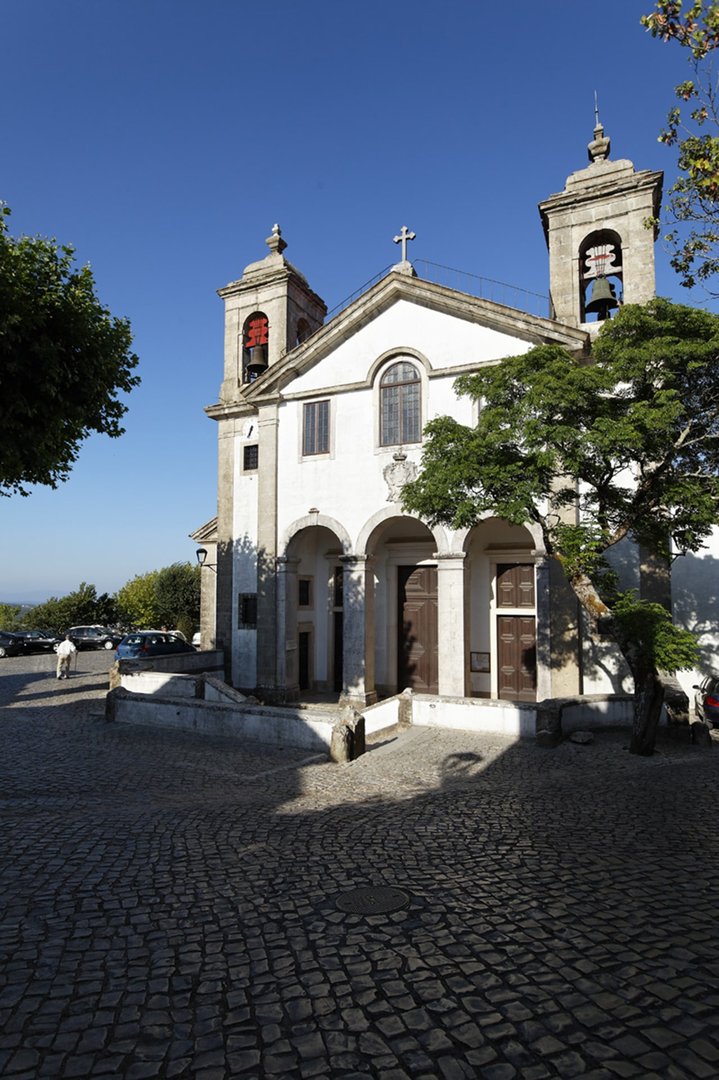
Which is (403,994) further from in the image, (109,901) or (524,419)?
(524,419)

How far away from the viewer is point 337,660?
20938mm

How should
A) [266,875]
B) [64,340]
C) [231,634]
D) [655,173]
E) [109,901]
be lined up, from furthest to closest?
[231,634] < [655,173] < [64,340] < [266,875] < [109,901]

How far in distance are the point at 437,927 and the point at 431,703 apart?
28.9 feet

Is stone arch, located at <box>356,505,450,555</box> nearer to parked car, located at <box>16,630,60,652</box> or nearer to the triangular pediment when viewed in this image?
the triangular pediment

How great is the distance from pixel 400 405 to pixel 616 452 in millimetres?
8202

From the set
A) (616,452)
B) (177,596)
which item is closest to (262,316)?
(616,452)

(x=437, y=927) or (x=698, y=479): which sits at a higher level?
(x=698, y=479)

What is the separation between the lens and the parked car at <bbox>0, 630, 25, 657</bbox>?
3316 centimetres

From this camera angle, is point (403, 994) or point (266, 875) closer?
point (403, 994)

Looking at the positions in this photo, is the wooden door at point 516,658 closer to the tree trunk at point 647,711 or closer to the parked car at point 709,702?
the parked car at point 709,702

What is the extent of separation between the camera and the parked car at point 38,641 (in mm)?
34375

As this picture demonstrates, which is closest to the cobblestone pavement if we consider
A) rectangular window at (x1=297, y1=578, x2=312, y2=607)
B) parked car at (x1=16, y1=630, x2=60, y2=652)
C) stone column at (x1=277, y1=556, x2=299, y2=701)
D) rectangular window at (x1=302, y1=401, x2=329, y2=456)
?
stone column at (x1=277, y1=556, x2=299, y2=701)

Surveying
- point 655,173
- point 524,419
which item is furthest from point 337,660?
point 655,173

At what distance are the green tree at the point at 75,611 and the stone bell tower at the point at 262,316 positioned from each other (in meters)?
33.8
